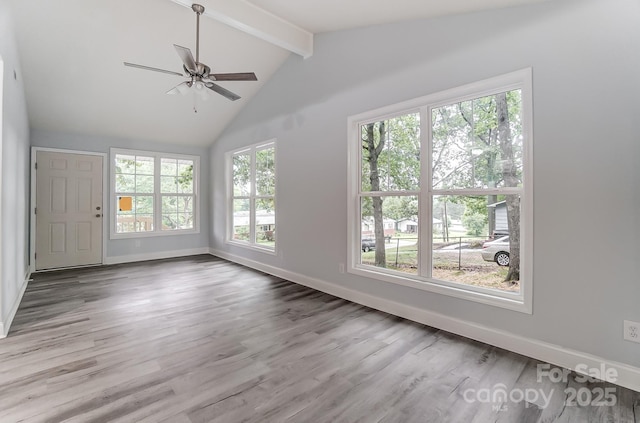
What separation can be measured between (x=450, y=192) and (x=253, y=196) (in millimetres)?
3569

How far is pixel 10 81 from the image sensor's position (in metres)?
2.84

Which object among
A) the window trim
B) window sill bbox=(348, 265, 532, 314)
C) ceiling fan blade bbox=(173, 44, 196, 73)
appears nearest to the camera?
window sill bbox=(348, 265, 532, 314)

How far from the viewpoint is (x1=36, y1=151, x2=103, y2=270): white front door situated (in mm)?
4902

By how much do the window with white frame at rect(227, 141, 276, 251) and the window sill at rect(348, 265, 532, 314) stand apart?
2.31 meters

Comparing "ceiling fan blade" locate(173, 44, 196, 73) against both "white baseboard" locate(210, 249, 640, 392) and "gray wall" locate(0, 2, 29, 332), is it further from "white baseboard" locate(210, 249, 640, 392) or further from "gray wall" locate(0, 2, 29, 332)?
"white baseboard" locate(210, 249, 640, 392)

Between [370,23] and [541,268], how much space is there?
293 cm

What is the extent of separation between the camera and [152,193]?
6.03m

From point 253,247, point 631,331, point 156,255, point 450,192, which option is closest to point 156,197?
point 156,255

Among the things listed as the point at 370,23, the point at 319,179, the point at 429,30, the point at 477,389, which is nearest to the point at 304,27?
the point at 370,23

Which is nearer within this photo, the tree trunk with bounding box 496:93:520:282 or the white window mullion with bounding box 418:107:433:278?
the tree trunk with bounding box 496:93:520:282

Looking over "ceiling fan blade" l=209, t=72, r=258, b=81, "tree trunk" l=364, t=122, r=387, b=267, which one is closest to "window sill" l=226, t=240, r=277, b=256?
"tree trunk" l=364, t=122, r=387, b=267

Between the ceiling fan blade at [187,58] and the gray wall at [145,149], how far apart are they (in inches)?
154

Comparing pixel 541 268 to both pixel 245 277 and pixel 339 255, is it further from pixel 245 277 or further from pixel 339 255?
pixel 245 277

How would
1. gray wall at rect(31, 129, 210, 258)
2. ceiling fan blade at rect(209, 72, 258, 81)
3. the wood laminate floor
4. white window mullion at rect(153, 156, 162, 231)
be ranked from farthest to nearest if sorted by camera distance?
white window mullion at rect(153, 156, 162, 231)
gray wall at rect(31, 129, 210, 258)
ceiling fan blade at rect(209, 72, 258, 81)
the wood laminate floor
